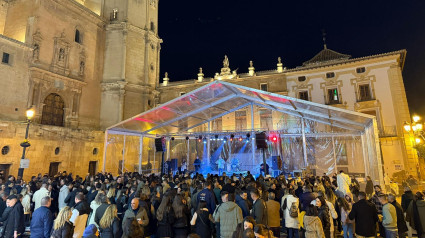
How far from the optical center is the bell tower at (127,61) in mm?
25547

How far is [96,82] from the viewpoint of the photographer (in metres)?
25.6

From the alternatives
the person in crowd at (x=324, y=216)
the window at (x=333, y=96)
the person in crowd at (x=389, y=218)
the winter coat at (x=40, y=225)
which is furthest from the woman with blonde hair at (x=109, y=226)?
the window at (x=333, y=96)

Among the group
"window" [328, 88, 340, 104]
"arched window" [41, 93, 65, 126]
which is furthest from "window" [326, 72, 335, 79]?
"arched window" [41, 93, 65, 126]

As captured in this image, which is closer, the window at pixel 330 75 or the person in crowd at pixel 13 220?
the person in crowd at pixel 13 220

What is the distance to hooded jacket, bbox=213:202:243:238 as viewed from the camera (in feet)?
15.4

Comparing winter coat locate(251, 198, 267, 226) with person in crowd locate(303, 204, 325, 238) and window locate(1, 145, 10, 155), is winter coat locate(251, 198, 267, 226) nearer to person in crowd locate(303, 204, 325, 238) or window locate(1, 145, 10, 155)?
person in crowd locate(303, 204, 325, 238)

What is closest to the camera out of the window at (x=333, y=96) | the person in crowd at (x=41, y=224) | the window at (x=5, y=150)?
the person in crowd at (x=41, y=224)

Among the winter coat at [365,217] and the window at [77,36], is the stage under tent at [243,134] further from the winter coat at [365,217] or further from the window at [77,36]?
the window at [77,36]

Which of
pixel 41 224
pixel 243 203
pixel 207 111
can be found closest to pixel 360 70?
pixel 207 111

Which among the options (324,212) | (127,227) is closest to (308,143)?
(324,212)

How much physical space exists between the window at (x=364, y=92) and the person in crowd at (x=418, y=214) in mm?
19920

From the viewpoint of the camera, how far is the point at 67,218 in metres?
4.00

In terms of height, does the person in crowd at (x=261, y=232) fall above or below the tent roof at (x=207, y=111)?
below

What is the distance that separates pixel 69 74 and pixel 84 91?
2.25m
